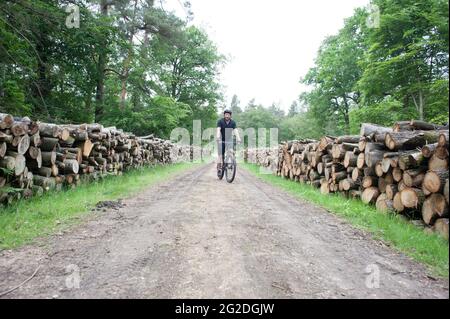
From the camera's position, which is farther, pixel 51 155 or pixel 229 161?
pixel 229 161

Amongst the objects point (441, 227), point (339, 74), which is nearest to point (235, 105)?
point (339, 74)

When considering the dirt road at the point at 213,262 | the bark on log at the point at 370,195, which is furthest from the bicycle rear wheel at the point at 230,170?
the dirt road at the point at 213,262

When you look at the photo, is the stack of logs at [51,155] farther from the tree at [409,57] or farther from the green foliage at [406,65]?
the tree at [409,57]

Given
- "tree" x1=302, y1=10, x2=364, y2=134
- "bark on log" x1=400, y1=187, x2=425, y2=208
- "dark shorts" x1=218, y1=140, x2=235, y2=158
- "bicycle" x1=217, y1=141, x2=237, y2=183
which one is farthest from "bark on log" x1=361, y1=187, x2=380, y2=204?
"tree" x1=302, y1=10, x2=364, y2=134

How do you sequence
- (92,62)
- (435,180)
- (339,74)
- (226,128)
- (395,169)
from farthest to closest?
1. (339,74)
2. (92,62)
3. (226,128)
4. (395,169)
5. (435,180)

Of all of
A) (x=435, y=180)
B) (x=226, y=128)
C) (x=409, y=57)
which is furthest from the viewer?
(x=409, y=57)

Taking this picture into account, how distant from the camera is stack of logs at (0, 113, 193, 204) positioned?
4988 mm

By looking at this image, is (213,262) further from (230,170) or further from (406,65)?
(406,65)

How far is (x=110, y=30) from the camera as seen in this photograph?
40.6ft

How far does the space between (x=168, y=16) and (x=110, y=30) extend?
7.45 meters

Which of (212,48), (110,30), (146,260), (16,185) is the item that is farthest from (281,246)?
(212,48)

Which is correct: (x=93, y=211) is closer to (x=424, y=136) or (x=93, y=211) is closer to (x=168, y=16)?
(x=424, y=136)

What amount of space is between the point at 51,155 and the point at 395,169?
20.9 feet

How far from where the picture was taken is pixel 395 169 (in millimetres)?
4844
